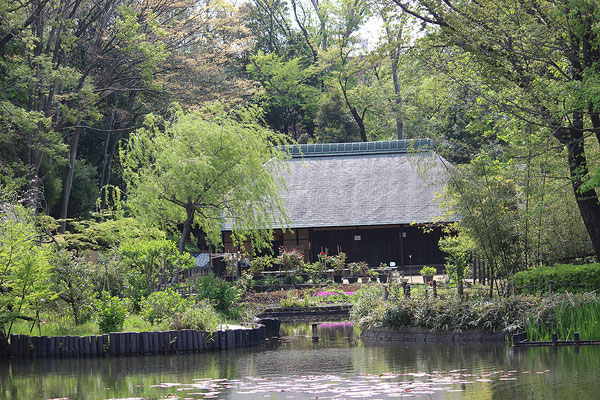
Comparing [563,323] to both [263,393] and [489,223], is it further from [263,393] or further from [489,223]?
[263,393]

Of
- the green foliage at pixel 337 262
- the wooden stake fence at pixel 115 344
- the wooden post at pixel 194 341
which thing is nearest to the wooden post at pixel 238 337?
the wooden stake fence at pixel 115 344

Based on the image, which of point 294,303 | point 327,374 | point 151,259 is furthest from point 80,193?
point 327,374

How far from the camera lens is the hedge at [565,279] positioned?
14391mm

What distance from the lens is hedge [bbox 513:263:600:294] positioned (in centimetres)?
1439

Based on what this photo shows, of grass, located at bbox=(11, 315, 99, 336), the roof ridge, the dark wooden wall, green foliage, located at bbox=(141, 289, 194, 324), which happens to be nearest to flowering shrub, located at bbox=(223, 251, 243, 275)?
green foliage, located at bbox=(141, 289, 194, 324)

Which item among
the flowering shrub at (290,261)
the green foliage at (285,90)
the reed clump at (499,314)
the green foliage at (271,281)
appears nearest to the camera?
the reed clump at (499,314)

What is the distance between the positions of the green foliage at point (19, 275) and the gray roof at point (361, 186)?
18.1 metres

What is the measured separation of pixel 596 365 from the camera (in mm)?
10305

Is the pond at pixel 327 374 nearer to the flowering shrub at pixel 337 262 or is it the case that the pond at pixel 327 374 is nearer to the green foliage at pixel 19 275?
the green foliage at pixel 19 275

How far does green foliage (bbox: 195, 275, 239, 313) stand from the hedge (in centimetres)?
673

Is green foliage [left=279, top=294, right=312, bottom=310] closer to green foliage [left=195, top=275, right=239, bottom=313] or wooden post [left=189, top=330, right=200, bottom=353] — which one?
green foliage [left=195, top=275, right=239, bottom=313]

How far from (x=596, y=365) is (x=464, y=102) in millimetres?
31727

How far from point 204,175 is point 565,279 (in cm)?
966

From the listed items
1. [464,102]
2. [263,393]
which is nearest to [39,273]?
[263,393]
